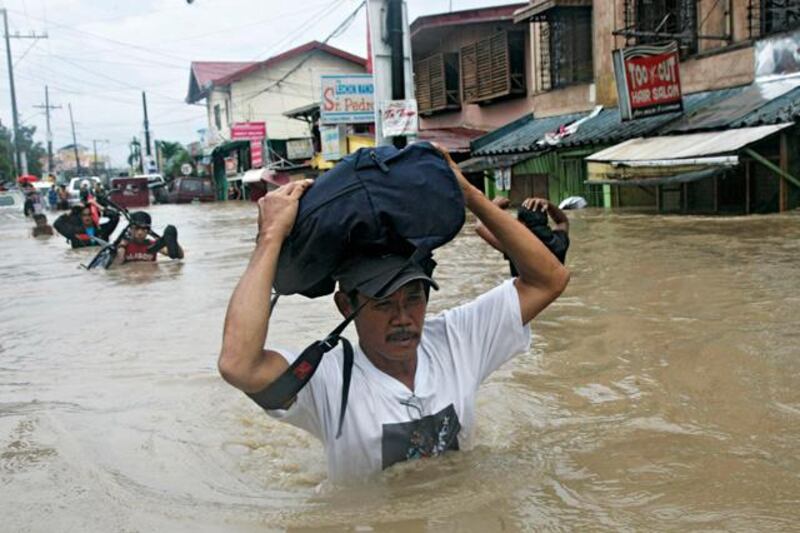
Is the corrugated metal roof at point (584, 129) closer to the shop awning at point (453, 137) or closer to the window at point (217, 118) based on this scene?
the shop awning at point (453, 137)

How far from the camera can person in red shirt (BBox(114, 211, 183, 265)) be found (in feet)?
40.6

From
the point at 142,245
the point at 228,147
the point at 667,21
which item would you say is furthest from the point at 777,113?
the point at 228,147

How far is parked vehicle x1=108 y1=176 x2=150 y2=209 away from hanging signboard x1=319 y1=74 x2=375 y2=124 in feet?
98.9

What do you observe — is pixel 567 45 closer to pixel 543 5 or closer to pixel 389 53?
pixel 543 5

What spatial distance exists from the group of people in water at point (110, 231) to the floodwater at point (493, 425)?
3.09m

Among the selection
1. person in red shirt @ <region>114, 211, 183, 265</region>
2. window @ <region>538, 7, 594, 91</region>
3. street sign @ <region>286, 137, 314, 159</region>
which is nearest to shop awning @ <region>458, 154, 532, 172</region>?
window @ <region>538, 7, 594, 91</region>

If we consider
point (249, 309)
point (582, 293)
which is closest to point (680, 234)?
point (582, 293)

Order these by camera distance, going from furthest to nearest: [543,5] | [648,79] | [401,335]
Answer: [543,5] < [648,79] < [401,335]

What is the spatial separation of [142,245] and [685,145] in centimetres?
878

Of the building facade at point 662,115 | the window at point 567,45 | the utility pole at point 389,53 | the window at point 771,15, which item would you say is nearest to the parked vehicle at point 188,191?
the building facade at point 662,115

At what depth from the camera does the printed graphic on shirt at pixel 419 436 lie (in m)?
2.54

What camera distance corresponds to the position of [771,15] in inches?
574

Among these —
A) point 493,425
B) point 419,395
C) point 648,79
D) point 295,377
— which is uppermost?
point 648,79

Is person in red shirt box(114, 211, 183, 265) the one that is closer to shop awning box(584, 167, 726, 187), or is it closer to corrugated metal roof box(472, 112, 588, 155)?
shop awning box(584, 167, 726, 187)
